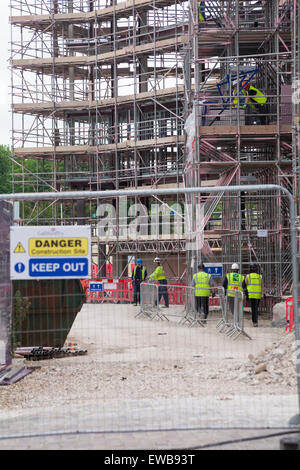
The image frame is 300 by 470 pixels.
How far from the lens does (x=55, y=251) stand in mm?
8500

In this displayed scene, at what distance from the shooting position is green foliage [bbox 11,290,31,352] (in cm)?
1173

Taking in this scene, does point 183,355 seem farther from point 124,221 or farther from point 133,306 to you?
point 124,221

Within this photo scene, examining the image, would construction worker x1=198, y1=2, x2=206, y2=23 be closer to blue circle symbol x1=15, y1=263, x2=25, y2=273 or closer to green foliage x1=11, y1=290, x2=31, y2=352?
green foliage x1=11, y1=290, x2=31, y2=352

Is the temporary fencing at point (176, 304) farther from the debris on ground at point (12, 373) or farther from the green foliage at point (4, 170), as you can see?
the green foliage at point (4, 170)

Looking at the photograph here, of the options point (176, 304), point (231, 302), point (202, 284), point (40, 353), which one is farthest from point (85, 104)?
point (40, 353)

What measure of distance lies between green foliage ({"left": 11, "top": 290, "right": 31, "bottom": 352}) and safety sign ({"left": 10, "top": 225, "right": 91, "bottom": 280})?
3174 mm

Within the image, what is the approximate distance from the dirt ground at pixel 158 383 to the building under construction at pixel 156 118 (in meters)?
7.28

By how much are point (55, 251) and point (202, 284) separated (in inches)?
402

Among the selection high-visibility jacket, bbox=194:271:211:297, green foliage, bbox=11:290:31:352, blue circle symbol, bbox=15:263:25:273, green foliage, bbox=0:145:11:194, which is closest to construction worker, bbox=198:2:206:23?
high-visibility jacket, bbox=194:271:211:297

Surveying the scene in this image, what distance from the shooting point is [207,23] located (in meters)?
24.3

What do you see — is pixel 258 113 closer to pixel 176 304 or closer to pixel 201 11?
pixel 201 11

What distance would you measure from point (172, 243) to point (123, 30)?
1262cm

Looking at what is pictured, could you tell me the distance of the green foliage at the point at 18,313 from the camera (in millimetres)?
11727
